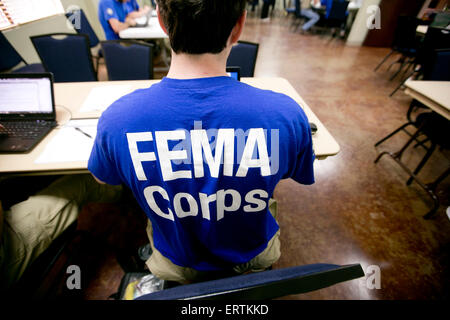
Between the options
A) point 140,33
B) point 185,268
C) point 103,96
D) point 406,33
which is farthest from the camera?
point 406,33

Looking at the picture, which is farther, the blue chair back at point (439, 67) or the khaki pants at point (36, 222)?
the blue chair back at point (439, 67)

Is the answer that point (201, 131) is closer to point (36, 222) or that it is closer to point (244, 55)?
point (36, 222)

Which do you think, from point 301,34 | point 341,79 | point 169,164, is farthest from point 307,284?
point 301,34

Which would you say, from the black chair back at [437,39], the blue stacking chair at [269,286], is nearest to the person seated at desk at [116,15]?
the blue stacking chair at [269,286]

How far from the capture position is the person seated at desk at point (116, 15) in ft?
8.11

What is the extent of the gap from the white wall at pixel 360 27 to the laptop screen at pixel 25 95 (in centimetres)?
673

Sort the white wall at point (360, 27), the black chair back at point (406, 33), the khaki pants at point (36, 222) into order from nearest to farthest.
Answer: the khaki pants at point (36, 222)
the black chair back at point (406, 33)
the white wall at point (360, 27)

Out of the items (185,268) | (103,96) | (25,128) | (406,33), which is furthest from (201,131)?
(406,33)

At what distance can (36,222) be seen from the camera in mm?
879

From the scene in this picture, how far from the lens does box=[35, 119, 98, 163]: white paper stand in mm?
949

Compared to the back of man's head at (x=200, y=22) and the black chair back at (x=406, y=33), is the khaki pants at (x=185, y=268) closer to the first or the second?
the back of man's head at (x=200, y=22)

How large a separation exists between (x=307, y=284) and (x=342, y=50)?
6313mm

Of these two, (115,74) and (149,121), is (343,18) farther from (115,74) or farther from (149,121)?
(149,121)

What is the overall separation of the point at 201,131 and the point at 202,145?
37 mm
